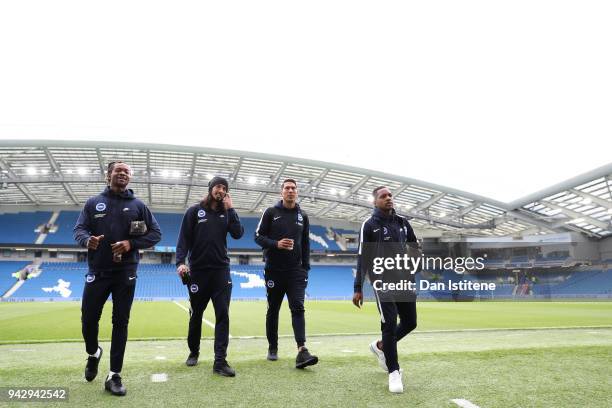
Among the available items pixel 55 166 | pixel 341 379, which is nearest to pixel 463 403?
pixel 341 379

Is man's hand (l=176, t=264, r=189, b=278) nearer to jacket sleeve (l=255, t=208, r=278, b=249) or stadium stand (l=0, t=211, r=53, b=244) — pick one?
jacket sleeve (l=255, t=208, r=278, b=249)

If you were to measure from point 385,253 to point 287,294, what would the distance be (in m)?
1.32

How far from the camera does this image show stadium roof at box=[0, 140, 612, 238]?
28406mm

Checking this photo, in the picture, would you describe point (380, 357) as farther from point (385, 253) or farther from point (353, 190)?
point (353, 190)

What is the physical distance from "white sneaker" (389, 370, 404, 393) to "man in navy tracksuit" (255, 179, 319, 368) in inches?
53.1

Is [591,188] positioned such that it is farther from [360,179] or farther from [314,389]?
[314,389]

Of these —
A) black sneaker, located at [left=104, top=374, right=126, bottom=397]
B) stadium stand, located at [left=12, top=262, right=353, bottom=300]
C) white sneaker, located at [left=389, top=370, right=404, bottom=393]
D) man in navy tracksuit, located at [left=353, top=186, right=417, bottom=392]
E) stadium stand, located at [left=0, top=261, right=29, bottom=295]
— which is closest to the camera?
black sneaker, located at [left=104, top=374, right=126, bottom=397]

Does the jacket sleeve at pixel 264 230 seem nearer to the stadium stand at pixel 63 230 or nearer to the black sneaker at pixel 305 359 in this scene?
the black sneaker at pixel 305 359

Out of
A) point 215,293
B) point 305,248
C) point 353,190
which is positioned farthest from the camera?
point 353,190

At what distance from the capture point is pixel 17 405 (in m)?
3.04

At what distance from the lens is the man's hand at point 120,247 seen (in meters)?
3.60

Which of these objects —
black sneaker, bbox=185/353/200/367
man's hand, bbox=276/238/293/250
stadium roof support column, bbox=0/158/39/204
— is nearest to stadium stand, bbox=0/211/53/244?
stadium roof support column, bbox=0/158/39/204

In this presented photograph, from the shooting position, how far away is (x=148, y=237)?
390 cm

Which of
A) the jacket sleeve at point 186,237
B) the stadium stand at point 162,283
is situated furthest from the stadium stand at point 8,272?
the jacket sleeve at point 186,237
